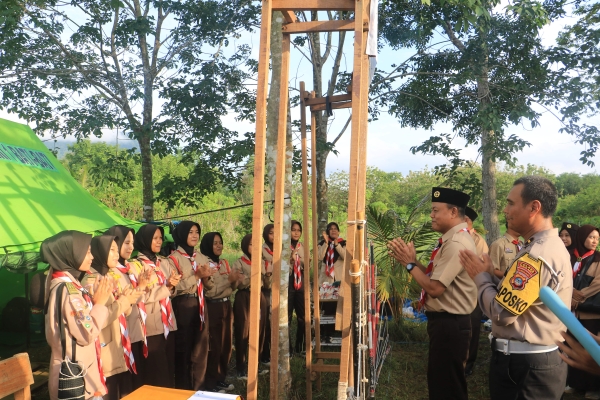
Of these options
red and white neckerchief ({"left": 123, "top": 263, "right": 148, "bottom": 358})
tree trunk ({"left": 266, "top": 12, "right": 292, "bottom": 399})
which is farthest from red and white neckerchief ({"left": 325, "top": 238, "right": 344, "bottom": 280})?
red and white neckerchief ({"left": 123, "top": 263, "right": 148, "bottom": 358})

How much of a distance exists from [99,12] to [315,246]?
5.75 metres

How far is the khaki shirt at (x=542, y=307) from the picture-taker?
8.30ft

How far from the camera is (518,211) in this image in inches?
106

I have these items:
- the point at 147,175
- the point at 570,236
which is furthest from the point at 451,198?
the point at 147,175

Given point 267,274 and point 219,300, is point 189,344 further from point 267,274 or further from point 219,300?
point 267,274

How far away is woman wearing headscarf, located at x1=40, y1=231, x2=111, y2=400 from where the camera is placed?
→ 3135 millimetres

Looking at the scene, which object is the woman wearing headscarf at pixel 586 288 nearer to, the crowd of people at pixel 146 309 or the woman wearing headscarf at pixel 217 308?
the crowd of people at pixel 146 309

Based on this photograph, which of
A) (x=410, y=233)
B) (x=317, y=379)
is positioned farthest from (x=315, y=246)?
(x=410, y=233)

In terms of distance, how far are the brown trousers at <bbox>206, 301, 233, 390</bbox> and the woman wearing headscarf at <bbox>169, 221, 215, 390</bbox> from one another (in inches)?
8.6

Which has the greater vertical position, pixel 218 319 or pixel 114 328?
pixel 114 328

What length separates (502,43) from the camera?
7.30 metres

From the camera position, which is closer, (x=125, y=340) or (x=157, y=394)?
(x=157, y=394)

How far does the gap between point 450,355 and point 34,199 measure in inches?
176

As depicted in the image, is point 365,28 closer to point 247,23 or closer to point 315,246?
point 315,246
